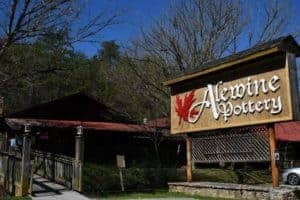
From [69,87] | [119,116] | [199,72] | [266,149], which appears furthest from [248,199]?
[69,87]

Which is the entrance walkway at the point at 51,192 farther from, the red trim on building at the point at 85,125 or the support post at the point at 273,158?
the support post at the point at 273,158

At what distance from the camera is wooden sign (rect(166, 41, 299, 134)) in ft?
55.2

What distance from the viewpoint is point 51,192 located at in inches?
758

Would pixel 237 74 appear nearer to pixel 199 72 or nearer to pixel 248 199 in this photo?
pixel 199 72

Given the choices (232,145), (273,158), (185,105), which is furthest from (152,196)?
(273,158)

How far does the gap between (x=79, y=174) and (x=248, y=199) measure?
21.6 ft

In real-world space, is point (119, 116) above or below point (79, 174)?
above

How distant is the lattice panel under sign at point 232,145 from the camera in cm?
1892

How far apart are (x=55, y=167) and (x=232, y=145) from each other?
312 inches

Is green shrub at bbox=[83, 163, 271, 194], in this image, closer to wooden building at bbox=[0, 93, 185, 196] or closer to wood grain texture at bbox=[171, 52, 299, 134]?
wood grain texture at bbox=[171, 52, 299, 134]

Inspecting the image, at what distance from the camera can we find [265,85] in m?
17.5

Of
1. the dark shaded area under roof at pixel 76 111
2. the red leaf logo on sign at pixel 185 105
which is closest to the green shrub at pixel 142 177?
the red leaf logo on sign at pixel 185 105

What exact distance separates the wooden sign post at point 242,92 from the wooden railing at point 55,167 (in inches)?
192

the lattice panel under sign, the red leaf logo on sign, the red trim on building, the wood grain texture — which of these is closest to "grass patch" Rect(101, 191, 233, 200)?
the lattice panel under sign
